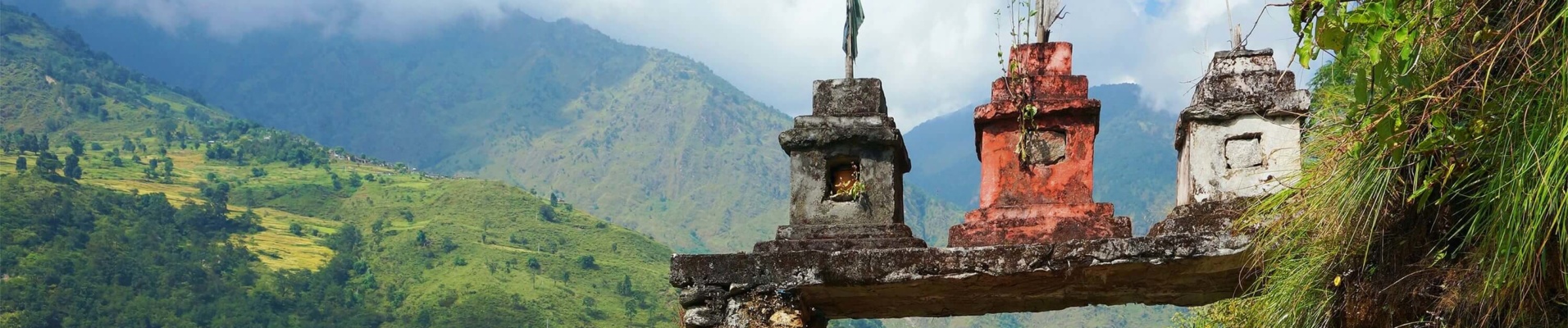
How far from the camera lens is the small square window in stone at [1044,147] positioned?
22.4ft

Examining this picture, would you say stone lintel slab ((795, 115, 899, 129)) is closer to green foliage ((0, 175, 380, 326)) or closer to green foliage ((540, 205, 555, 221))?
green foliage ((0, 175, 380, 326))

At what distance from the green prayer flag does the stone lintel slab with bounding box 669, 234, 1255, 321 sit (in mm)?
1157

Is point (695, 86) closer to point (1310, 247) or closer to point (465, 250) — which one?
point (465, 250)

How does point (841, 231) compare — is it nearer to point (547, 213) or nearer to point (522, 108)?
point (547, 213)

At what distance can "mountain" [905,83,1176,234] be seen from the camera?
118 m

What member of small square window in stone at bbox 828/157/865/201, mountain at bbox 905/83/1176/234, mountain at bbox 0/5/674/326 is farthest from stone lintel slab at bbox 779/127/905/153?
mountain at bbox 905/83/1176/234

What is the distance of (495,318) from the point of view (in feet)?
203

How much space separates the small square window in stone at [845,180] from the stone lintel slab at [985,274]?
0.45 meters

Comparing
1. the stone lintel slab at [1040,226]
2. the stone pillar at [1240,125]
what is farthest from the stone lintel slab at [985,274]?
the stone pillar at [1240,125]

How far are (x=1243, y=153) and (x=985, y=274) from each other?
4.00 feet

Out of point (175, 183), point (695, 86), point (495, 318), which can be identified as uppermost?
point (695, 86)

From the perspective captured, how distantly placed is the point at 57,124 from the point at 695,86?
87115mm

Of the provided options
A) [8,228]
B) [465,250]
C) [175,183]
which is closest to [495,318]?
[465,250]

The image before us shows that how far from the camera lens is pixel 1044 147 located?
687 cm
